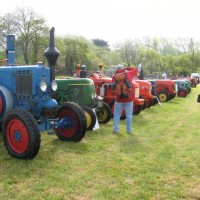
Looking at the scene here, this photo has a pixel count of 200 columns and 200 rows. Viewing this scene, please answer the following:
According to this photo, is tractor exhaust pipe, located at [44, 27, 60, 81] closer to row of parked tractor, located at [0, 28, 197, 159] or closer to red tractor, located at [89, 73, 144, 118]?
row of parked tractor, located at [0, 28, 197, 159]

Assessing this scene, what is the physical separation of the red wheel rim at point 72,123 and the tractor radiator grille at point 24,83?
0.80 metres

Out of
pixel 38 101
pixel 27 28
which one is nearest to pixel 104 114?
pixel 38 101

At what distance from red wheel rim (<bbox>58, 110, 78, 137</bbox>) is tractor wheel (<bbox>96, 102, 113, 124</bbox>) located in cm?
220

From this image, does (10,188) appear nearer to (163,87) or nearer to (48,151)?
(48,151)

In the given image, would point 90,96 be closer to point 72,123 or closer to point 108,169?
point 72,123

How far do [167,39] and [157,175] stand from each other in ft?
244

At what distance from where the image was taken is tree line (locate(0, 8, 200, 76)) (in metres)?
37.6

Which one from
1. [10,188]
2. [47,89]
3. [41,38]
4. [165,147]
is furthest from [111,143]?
[41,38]

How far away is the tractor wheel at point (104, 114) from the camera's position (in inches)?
329

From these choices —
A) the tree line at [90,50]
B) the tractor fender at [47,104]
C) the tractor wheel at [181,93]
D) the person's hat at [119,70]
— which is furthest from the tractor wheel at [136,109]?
the tree line at [90,50]

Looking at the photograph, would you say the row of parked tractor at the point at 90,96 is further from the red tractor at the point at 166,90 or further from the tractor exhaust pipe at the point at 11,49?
the red tractor at the point at 166,90

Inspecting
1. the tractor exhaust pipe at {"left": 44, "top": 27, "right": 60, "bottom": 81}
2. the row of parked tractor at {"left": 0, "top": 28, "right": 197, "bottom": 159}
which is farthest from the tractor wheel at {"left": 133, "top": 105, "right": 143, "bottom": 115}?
the tractor exhaust pipe at {"left": 44, "top": 27, "right": 60, "bottom": 81}

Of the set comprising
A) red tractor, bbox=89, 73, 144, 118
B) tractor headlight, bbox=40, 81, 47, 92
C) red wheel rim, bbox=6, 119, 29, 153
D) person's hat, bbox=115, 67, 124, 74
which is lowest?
red wheel rim, bbox=6, 119, 29, 153

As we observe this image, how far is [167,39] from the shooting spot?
75.8 meters
